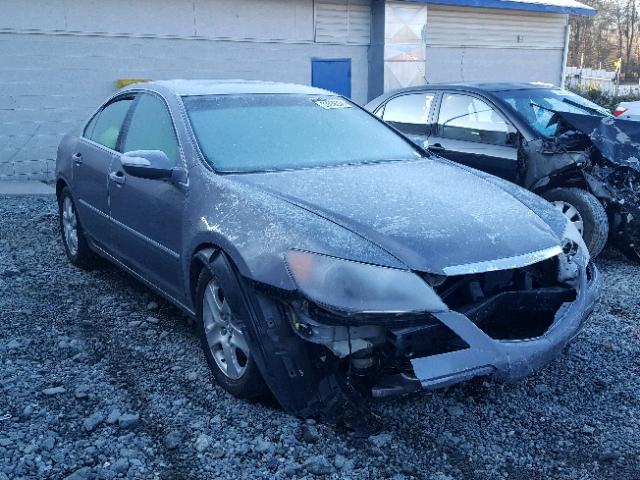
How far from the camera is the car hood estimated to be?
2.95 m

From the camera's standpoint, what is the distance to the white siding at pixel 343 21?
12.7 metres

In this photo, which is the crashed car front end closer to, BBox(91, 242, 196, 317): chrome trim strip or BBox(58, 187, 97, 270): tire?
BBox(91, 242, 196, 317): chrome trim strip

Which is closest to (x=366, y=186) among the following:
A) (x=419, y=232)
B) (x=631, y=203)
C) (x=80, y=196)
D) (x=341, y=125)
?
(x=419, y=232)

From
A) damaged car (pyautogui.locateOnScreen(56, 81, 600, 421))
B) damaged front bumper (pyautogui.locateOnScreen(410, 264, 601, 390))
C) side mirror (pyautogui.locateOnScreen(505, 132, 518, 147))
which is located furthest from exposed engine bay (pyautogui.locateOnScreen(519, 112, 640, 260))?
damaged front bumper (pyautogui.locateOnScreen(410, 264, 601, 390))

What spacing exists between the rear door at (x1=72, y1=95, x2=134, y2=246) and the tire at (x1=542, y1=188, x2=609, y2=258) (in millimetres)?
3642

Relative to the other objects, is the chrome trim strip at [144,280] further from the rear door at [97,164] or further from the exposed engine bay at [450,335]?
the exposed engine bay at [450,335]

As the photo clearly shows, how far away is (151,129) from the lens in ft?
14.0

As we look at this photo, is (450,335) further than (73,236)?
No

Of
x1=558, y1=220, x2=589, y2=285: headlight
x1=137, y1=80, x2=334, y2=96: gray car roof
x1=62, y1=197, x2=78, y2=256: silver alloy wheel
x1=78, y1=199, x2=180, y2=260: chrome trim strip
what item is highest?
x1=137, y1=80, x2=334, y2=96: gray car roof

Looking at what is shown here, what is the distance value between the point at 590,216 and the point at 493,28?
11.4m

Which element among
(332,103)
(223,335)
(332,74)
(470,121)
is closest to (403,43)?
(332,74)

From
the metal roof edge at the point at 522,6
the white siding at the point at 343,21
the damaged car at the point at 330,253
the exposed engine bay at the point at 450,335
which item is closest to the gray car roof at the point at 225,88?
the damaged car at the point at 330,253

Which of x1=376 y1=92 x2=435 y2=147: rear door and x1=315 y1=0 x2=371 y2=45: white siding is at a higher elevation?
x1=315 y1=0 x2=371 y2=45: white siding

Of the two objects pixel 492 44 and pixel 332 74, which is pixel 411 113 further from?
pixel 492 44
